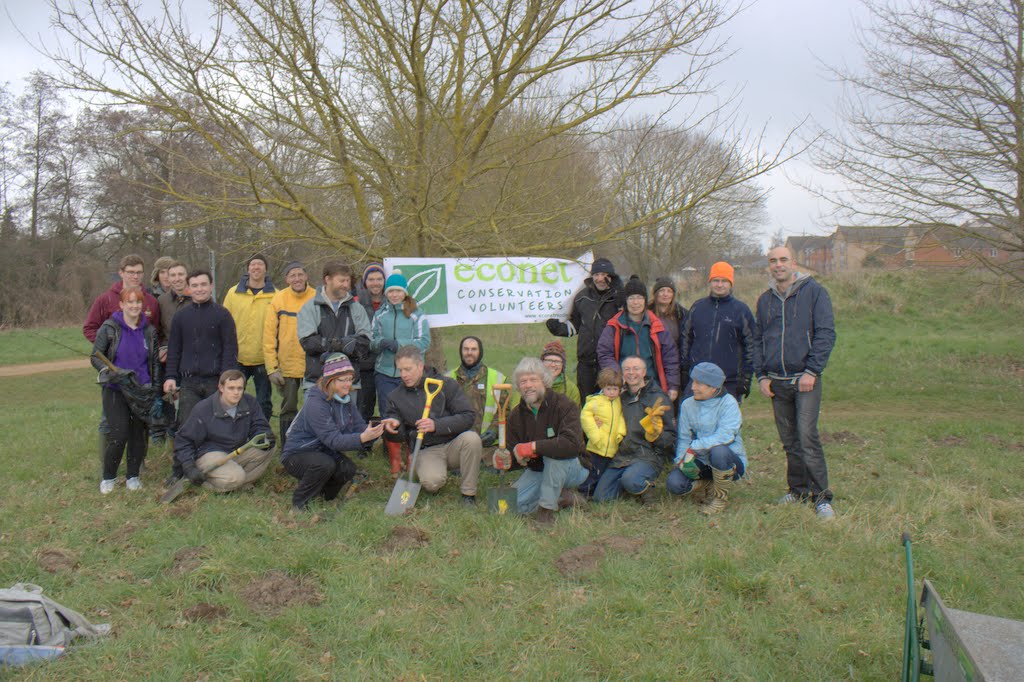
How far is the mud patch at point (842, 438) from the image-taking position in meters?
8.16

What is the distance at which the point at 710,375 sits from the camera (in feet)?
18.2

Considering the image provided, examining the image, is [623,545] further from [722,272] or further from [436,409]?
[722,272]

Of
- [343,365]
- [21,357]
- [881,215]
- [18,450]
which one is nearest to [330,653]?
[343,365]

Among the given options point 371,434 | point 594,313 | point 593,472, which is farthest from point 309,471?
point 594,313

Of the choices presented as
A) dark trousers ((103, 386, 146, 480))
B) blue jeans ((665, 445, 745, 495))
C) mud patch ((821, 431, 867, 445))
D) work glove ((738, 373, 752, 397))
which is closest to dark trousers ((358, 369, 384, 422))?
dark trousers ((103, 386, 146, 480))

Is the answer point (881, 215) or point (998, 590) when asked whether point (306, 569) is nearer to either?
point (998, 590)

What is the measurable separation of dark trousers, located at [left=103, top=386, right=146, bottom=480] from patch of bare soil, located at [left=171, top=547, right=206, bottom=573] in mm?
1893

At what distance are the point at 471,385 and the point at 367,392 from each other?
3.51ft

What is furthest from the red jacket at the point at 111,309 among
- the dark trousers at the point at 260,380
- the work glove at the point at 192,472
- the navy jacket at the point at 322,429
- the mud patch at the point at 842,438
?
the mud patch at the point at 842,438

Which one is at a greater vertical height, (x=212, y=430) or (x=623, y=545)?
(x=212, y=430)

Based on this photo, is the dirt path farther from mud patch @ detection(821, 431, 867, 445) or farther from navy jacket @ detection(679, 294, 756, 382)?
mud patch @ detection(821, 431, 867, 445)

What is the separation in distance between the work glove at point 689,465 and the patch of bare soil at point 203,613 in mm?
3301

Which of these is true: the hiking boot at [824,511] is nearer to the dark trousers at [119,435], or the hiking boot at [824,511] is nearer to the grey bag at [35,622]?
the grey bag at [35,622]

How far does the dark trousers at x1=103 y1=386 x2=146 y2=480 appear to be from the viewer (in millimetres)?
6102
